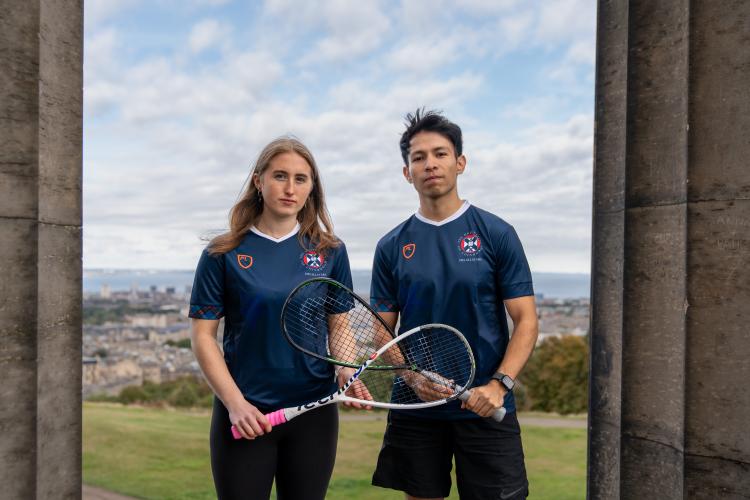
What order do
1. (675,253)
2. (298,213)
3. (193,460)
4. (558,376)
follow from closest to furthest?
1. (675,253)
2. (298,213)
3. (193,460)
4. (558,376)

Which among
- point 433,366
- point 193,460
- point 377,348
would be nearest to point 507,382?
point 433,366

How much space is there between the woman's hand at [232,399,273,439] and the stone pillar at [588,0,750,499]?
1570mm

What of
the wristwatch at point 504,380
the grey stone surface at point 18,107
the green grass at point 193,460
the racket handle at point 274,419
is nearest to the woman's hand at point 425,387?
the wristwatch at point 504,380

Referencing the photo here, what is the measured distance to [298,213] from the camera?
2.97m

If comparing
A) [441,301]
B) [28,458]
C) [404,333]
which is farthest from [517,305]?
[28,458]

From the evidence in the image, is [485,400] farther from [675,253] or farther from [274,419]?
[675,253]

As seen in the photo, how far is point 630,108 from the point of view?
9.61 ft

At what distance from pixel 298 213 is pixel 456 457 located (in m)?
1.33

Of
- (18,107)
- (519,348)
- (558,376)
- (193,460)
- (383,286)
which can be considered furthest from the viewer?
(558,376)

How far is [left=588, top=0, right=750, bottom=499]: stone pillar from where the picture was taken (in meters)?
2.68

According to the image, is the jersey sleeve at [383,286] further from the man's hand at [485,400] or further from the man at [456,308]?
the man's hand at [485,400]

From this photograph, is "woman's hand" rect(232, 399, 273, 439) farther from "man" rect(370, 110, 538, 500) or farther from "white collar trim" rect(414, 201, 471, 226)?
"white collar trim" rect(414, 201, 471, 226)

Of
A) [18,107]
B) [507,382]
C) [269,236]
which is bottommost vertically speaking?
[507,382]

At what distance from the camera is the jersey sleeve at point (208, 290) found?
106 inches
